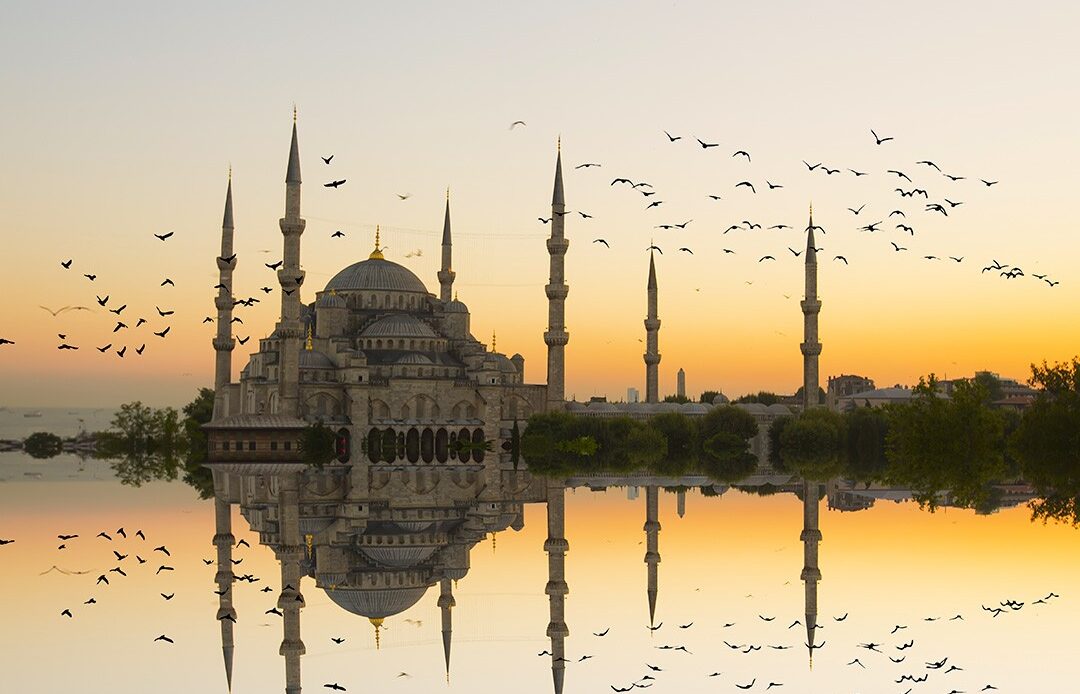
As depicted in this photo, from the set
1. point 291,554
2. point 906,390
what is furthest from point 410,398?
point 906,390

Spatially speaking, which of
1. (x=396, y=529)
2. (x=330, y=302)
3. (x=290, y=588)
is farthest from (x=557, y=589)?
(x=330, y=302)

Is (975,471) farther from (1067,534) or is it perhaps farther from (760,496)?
(1067,534)

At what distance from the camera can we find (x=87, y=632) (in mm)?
15242

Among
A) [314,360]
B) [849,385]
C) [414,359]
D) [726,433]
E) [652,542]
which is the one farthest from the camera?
[849,385]

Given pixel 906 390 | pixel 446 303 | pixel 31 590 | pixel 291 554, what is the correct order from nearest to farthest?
1. pixel 31 590
2. pixel 291 554
3. pixel 446 303
4. pixel 906 390

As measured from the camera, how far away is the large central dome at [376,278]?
76062mm

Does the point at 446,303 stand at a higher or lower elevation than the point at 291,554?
higher

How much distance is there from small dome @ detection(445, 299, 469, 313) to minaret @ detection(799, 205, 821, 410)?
18065mm

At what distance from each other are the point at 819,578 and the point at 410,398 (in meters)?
46.9

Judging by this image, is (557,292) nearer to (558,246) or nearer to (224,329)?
(558,246)

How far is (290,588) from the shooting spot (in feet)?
62.7

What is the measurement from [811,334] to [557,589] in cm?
5500

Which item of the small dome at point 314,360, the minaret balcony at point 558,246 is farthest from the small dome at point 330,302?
the minaret balcony at point 558,246

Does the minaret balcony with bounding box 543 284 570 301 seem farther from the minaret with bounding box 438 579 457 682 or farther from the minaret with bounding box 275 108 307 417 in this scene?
the minaret with bounding box 438 579 457 682
